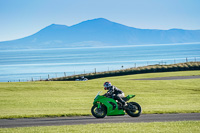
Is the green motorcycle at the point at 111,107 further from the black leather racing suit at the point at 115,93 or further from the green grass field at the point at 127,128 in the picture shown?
the green grass field at the point at 127,128

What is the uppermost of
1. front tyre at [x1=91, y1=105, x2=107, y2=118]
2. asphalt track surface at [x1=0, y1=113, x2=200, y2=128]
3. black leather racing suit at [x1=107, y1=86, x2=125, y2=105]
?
black leather racing suit at [x1=107, y1=86, x2=125, y2=105]

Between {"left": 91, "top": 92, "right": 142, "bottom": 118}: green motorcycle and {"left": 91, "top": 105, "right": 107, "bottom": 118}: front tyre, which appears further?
{"left": 91, "top": 105, "right": 107, "bottom": 118}: front tyre

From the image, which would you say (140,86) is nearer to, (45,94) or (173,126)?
(45,94)

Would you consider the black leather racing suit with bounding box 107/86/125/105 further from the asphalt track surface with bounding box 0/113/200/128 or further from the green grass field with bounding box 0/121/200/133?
the green grass field with bounding box 0/121/200/133

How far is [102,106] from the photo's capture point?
16609 millimetres

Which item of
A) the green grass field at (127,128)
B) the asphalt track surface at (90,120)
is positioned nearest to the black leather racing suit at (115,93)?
the asphalt track surface at (90,120)

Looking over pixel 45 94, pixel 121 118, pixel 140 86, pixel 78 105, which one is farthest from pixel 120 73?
pixel 121 118

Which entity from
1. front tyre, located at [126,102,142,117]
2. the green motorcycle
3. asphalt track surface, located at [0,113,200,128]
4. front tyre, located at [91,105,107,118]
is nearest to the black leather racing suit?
the green motorcycle

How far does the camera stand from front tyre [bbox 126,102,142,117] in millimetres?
16500

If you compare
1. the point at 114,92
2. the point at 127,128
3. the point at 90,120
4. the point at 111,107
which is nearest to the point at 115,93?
the point at 114,92

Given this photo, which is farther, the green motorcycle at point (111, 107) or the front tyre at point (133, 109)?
the front tyre at point (133, 109)

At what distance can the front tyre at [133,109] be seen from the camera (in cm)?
1650

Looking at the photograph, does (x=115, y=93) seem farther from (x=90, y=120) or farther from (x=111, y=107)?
(x=90, y=120)

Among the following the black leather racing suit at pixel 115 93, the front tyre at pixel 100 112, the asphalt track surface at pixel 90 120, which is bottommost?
the asphalt track surface at pixel 90 120
